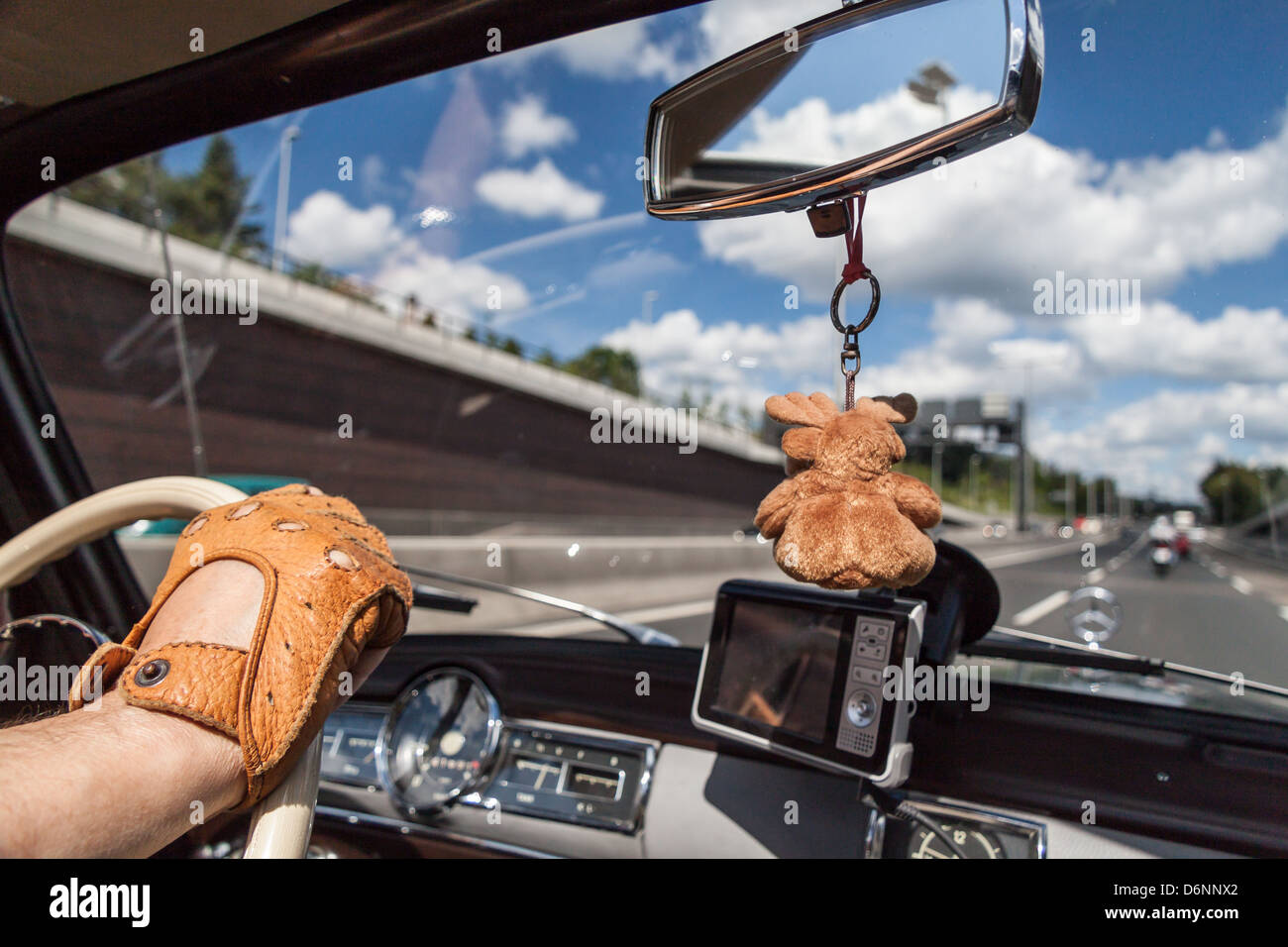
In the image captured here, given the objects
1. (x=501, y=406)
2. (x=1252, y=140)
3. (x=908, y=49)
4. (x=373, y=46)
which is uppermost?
(x=373, y=46)

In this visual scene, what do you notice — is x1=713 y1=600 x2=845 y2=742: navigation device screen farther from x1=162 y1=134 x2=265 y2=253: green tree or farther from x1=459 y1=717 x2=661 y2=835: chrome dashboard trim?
x1=162 y1=134 x2=265 y2=253: green tree

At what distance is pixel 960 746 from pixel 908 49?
4.55 feet

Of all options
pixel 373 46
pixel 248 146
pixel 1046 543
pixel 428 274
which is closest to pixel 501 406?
pixel 428 274

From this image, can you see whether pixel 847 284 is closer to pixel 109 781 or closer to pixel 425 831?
pixel 109 781

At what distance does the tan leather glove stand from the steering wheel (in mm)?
71

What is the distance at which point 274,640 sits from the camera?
101cm

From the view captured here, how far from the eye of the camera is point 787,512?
3.99 feet

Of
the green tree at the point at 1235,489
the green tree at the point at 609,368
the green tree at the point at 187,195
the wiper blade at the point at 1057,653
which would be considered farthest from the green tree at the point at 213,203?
the green tree at the point at 1235,489

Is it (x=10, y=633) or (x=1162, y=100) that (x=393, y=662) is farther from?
(x=1162, y=100)

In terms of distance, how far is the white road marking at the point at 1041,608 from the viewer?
7.27 feet

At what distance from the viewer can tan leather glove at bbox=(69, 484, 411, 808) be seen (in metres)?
0.95

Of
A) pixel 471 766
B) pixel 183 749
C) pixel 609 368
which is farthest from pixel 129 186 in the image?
pixel 183 749

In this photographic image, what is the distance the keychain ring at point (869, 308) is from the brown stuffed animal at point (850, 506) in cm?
12

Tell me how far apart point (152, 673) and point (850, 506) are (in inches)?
34.2
